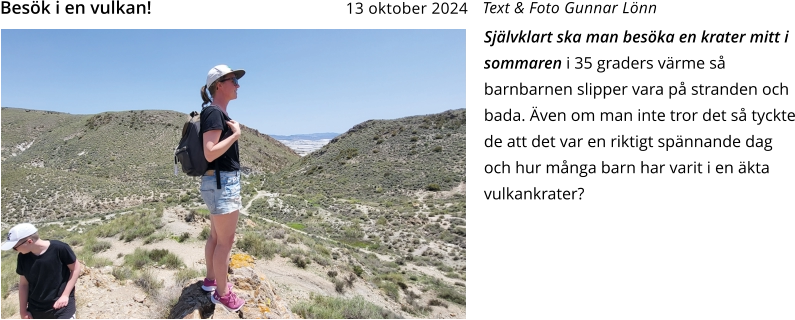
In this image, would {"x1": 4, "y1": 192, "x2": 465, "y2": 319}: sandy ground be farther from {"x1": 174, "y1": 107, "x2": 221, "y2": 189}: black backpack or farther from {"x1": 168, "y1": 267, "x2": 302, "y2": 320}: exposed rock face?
{"x1": 174, "y1": 107, "x2": 221, "y2": 189}: black backpack

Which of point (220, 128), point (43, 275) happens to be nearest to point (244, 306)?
point (43, 275)

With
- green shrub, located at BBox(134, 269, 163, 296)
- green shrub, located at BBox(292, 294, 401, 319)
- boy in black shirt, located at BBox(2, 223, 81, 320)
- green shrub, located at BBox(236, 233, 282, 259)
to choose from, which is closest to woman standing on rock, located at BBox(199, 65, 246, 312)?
boy in black shirt, located at BBox(2, 223, 81, 320)

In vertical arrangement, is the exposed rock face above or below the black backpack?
below

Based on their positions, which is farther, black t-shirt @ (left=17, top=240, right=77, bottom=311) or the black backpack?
black t-shirt @ (left=17, top=240, right=77, bottom=311)

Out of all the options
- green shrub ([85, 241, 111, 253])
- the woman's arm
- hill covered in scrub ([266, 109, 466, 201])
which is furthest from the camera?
hill covered in scrub ([266, 109, 466, 201])

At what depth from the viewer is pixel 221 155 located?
2.02 metres

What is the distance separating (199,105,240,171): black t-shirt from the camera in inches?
75.5

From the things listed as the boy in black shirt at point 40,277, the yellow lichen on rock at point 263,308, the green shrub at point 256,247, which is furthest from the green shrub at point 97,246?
the boy in black shirt at point 40,277

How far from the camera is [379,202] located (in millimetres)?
25203

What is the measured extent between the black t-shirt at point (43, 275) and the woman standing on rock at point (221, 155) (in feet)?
3.03

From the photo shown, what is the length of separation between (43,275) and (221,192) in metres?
1.21

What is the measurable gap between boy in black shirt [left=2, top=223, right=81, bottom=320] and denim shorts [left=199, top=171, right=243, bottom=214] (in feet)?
3.38
